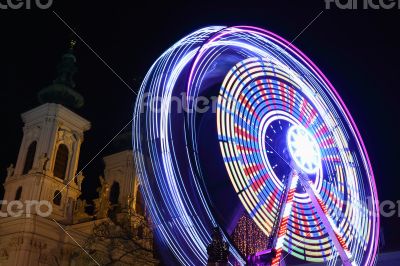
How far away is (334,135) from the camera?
15742mm

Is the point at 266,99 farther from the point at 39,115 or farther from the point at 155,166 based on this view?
the point at 39,115

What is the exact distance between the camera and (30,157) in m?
38.4

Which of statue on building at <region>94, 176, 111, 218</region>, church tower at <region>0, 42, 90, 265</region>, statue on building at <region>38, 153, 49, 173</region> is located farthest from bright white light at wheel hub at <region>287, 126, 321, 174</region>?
statue on building at <region>38, 153, 49, 173</region>

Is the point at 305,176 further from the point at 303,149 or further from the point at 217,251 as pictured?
the point at 217,251

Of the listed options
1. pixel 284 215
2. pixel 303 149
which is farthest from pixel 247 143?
pixel 303 149

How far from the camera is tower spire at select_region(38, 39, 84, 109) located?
40906 mm

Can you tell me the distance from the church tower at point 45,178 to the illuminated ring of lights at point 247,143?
75.3ft

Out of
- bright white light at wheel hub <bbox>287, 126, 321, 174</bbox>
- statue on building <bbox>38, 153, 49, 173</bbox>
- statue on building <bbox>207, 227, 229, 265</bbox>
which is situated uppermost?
statue on building <bbox>38, 153, 49, 173</bbox>

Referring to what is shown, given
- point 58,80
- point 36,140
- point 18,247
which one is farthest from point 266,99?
point 58,80

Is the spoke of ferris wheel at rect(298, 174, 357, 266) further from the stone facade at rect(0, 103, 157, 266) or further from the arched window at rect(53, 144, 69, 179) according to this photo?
the arched window at rect(53, 144, 69, 179)

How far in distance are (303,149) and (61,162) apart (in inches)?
1131

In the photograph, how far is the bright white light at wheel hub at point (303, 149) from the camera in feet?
42.7

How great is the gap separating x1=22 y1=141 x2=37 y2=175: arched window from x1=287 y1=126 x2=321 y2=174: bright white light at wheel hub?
93.5 feet

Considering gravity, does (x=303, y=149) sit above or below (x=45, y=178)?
below
